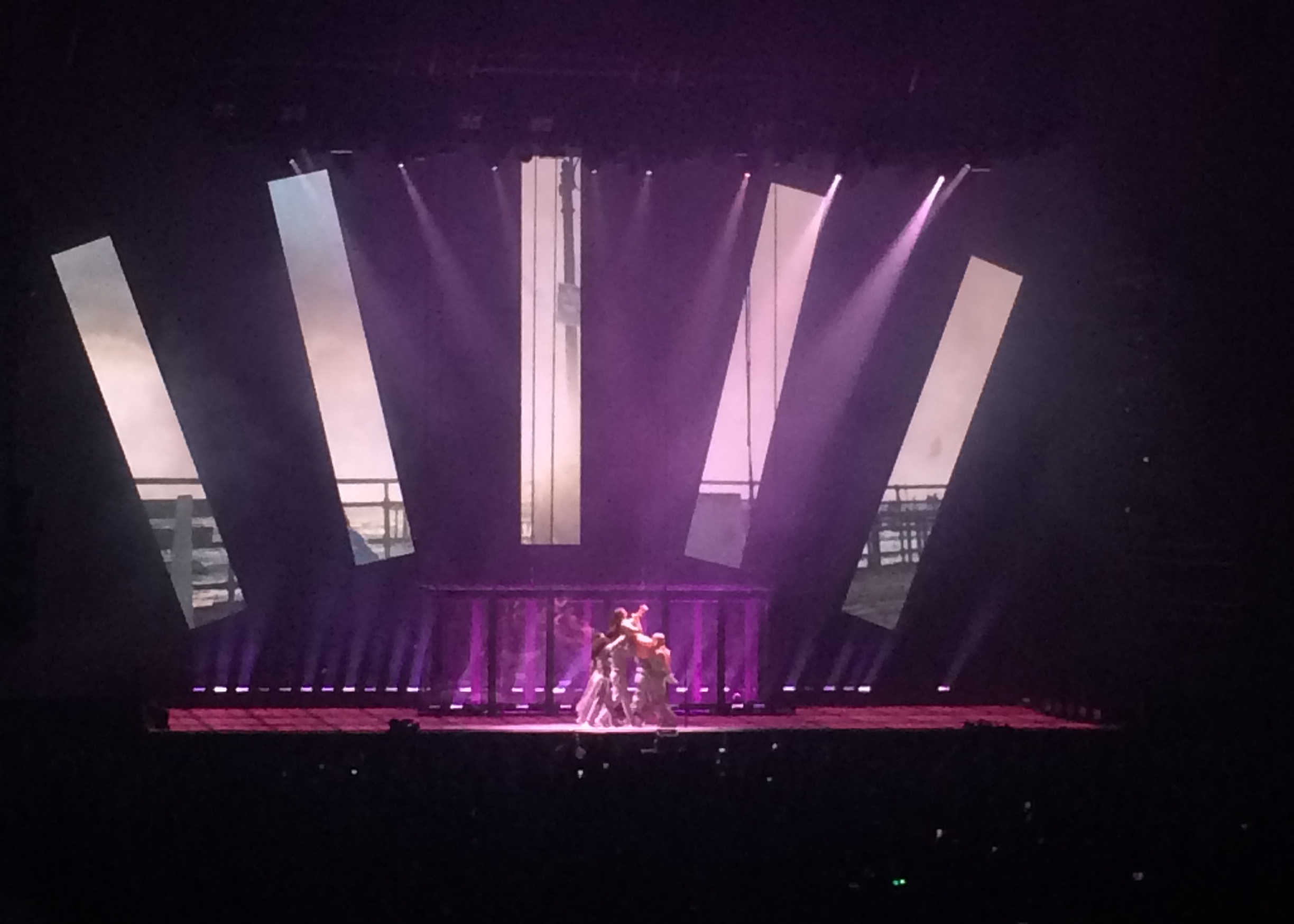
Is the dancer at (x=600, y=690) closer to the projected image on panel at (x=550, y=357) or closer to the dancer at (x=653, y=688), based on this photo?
the dancer at (x=653, y=688)

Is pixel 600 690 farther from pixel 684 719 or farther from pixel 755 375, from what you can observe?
pixel 755 375

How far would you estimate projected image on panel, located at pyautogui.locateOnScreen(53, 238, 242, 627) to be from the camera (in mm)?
7582

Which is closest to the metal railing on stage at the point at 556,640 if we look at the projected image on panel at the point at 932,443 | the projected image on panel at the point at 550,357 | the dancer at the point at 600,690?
the dancer at the point at 600,690

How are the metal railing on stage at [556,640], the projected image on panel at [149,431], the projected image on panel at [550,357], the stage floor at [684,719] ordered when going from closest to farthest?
the stage floor at [684,719] < the projected image on panel at [149,431] < the metal railing on stage at [556,640] < the projected image on panel at [550,357]

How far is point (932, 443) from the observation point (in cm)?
856

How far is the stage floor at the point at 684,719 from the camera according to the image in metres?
7.10

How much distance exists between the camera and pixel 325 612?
830 centimetres

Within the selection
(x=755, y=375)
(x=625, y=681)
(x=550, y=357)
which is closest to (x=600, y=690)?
(x=625, y=681)

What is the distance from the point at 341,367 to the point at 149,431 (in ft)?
4.16

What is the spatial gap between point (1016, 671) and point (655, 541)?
2.66 metres

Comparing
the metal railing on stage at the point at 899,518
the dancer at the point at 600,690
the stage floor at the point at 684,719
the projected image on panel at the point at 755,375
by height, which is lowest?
the stage floor at the point at 684,719

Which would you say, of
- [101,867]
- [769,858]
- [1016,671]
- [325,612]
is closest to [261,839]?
[101,867]

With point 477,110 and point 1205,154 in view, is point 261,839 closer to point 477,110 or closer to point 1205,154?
point 477,110

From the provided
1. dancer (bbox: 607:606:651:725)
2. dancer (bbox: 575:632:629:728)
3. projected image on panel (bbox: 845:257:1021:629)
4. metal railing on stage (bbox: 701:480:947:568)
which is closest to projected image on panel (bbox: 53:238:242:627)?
dancer (bbox: 575:632:629:728)
